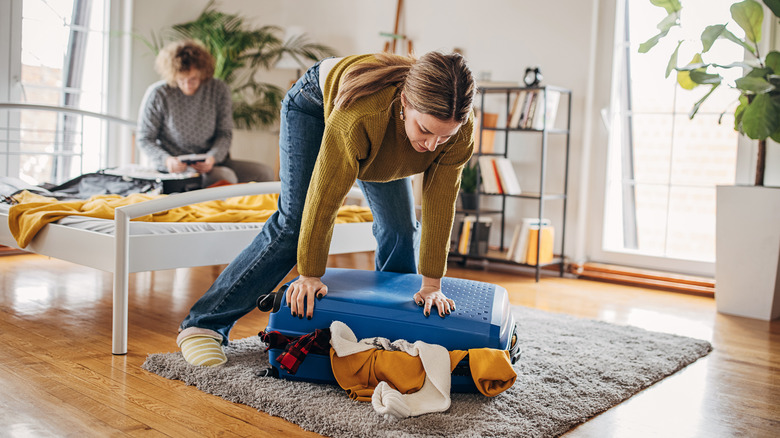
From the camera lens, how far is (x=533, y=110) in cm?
376

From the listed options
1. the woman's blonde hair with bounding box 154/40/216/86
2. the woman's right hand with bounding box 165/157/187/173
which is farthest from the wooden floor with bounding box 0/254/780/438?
the woman's blonde hair with bounding box 154/40/216/86

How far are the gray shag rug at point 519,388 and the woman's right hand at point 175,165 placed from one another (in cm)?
148

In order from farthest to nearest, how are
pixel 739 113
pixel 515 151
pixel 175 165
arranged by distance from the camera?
pixel 515 151, pixel 175 165, pixel 739 113

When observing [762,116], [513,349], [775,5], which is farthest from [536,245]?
[513,349]

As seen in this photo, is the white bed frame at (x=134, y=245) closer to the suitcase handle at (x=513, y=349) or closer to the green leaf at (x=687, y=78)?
the suitcase handle at (x=513, y=349)

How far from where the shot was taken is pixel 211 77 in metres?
3.70

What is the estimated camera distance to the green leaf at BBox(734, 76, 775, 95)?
2.74m

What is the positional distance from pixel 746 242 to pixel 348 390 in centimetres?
207

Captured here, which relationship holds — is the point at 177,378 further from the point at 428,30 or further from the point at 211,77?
the point at 428,30

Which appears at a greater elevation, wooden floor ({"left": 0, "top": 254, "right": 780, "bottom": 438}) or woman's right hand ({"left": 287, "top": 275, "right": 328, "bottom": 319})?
woman's right hand ({"left": 287, "top": 275, "right": 328, "bottom": 319})

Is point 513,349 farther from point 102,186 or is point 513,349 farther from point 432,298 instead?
point 102,186

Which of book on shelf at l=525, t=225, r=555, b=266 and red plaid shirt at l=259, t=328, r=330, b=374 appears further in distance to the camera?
book on shelf at l=525, t=225, r=555, b=266

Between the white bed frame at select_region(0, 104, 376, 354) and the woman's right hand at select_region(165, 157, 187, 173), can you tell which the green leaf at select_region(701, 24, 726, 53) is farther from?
the woman's right hand at select_region(165, 157, 187, 173)

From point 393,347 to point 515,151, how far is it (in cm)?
261
